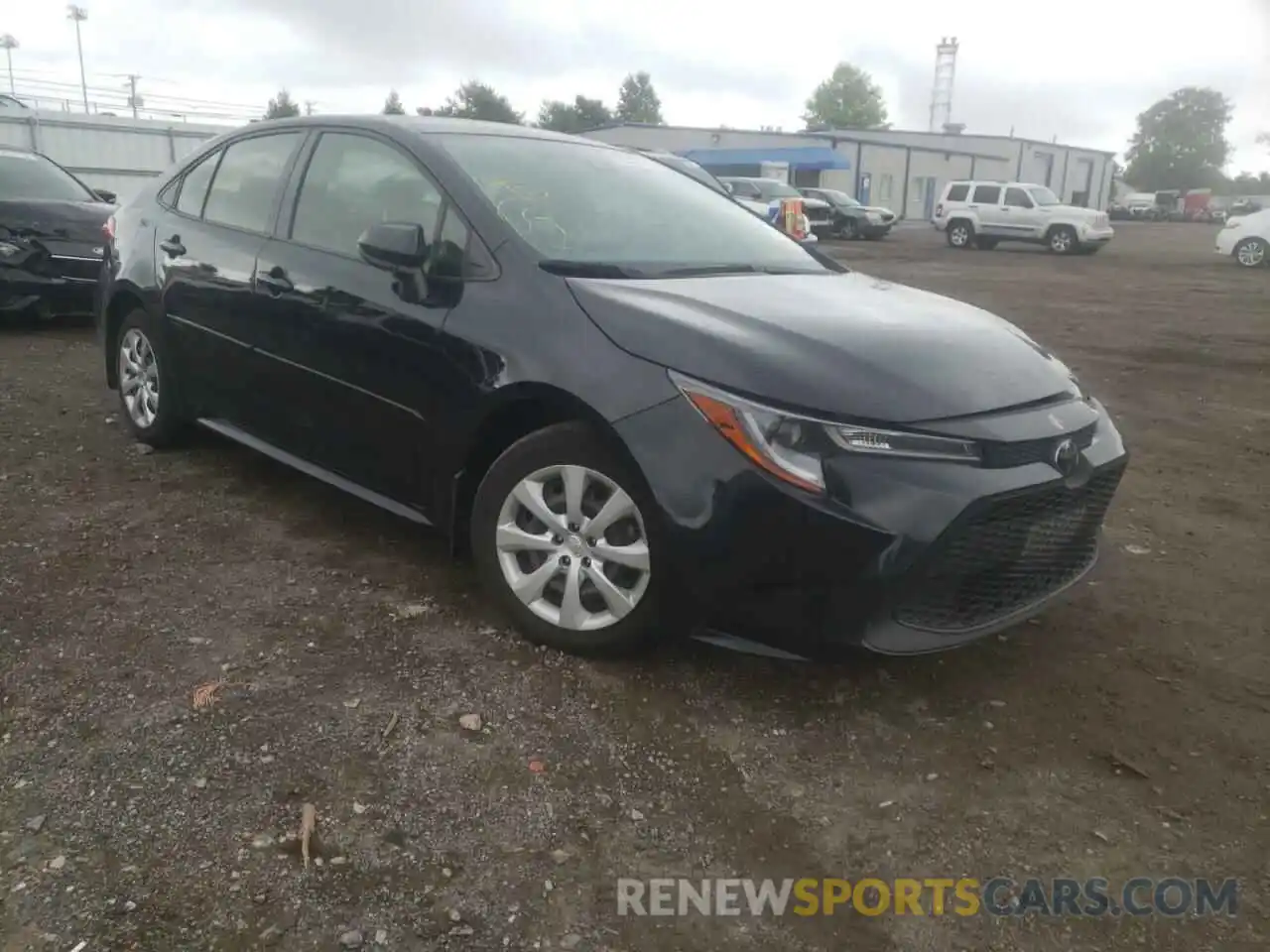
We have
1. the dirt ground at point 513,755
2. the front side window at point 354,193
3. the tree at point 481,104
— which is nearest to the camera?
the dirt ground at point 513,755

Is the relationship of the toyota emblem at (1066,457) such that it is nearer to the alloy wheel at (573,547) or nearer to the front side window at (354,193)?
the alloy wheel at (573,547)

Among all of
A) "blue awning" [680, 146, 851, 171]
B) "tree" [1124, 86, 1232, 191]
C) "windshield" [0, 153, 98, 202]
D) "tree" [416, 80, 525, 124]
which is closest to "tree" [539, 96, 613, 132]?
"tree" [416, 80, 525, 124]

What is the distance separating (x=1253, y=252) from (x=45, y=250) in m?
23.2

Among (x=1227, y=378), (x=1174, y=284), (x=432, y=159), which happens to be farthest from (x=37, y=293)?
(x=1174, y=284)

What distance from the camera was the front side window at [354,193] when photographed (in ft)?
11.5

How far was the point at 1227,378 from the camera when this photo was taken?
26.9 feet

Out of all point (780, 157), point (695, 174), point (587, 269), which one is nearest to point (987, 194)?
point (780, 157)

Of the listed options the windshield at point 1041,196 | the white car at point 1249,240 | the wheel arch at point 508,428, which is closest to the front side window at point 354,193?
the wheel arch at point 508,428

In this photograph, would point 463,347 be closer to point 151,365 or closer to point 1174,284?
point 151,365

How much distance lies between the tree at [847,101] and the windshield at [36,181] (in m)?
95.5

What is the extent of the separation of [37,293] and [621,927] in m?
7.83

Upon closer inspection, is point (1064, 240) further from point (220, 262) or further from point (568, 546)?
point (568, 546)

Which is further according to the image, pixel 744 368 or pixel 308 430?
pixel 308 430

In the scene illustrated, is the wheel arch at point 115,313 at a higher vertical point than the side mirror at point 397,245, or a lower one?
lower
